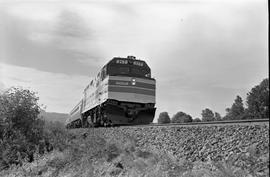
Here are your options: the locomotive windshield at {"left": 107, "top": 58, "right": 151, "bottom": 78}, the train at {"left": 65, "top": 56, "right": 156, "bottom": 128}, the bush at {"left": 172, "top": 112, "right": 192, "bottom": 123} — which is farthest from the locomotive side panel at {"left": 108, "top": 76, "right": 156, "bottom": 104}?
the bush at {"left": 172, "top": 112, "right": 192, "bottom": 123}

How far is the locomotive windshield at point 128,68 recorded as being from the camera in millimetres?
17281

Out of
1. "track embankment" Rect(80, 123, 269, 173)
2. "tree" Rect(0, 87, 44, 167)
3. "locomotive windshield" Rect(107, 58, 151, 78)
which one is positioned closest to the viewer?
"track embankment" Rect(80, 123, 269, 173)

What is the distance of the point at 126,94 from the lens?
16.7 metres

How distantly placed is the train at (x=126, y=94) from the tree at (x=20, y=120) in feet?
11.7

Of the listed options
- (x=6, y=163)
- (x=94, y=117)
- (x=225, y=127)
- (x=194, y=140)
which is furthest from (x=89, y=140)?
(x=94, y=117)

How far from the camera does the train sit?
16281 mm

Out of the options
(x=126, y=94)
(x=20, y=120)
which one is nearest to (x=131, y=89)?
(x=126, y=94)

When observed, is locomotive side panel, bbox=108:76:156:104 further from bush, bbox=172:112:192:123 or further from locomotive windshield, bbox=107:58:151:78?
bush, bbox=172:112:192:123

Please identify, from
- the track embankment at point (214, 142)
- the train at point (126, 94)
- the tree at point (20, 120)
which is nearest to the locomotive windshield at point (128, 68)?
the train at point (126, 94)

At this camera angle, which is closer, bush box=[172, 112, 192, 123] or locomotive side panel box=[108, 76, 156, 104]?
locomotive side panel box=[108, 76, 156, 104]

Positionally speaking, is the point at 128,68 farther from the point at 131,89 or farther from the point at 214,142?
the point at 214,142

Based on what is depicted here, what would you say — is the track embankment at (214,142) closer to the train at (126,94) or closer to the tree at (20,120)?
the train at (126,94)

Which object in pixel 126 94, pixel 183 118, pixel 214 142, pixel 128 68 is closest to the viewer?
pixel 214 142

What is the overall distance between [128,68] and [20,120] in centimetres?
662
